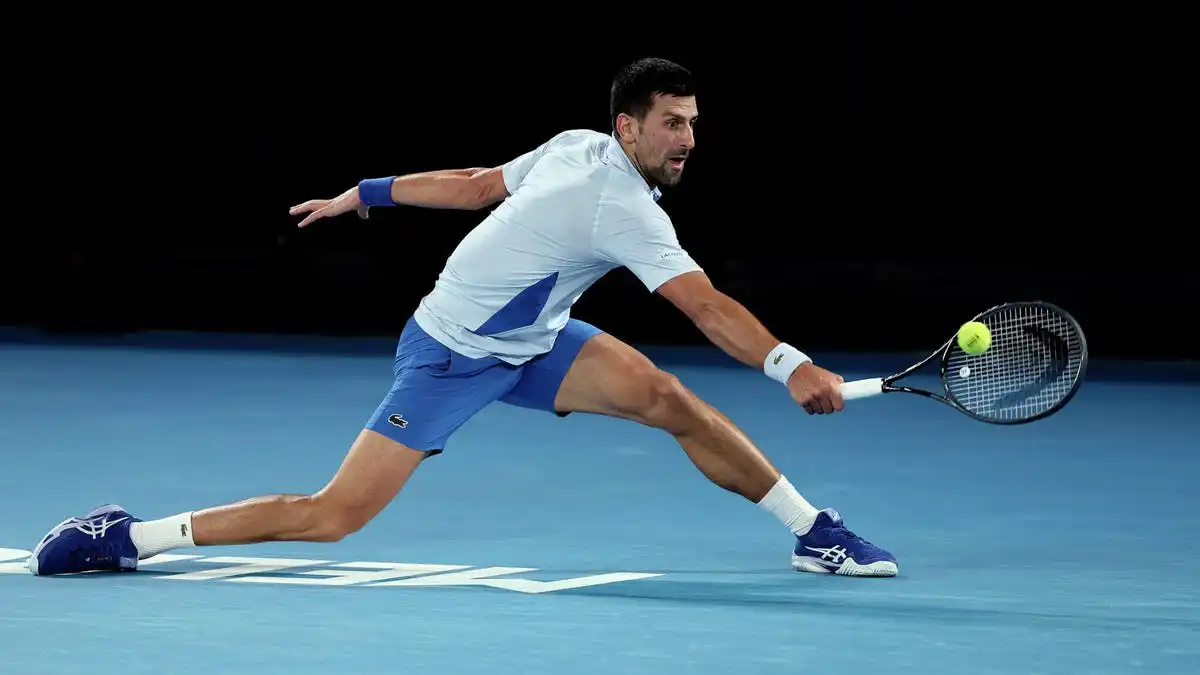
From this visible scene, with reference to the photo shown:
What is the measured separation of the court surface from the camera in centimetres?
574

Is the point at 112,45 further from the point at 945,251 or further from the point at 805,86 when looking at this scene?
the point at 945,251

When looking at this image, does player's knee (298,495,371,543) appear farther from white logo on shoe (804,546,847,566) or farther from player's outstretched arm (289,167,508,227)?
white logo on shoe (804,546,847,566)

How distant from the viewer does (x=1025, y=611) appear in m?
6.39

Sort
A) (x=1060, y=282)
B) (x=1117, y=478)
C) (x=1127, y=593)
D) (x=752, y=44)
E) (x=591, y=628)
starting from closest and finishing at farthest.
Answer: (x=591, y=628) → (x=1127, y=593) → (x=1117, y=478) → (x=1060, y=282) → (x=752, y=44)

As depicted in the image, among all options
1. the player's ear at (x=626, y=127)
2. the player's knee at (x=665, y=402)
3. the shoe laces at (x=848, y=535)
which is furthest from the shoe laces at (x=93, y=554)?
the shoe laces at (x=848, y=535)

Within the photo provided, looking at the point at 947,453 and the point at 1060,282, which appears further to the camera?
the point at 1060,282

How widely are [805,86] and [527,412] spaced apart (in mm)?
10993

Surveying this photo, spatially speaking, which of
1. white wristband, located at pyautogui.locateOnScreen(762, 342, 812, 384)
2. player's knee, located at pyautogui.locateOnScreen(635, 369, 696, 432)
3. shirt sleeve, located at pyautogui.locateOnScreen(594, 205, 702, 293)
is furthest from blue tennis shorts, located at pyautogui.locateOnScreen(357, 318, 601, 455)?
white wristband, located at pyautogui.locateOnScreen(762, 342, 812, 384)

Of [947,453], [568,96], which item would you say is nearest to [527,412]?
[947,453]

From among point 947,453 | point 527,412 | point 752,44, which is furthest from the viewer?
point 752,44

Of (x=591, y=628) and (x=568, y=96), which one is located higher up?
(x=568, y=96)

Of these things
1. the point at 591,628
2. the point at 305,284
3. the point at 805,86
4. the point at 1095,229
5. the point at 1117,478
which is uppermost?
the point at 805,86

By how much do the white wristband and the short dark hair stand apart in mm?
865

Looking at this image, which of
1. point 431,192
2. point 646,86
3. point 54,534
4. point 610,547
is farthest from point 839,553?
point 54,534
